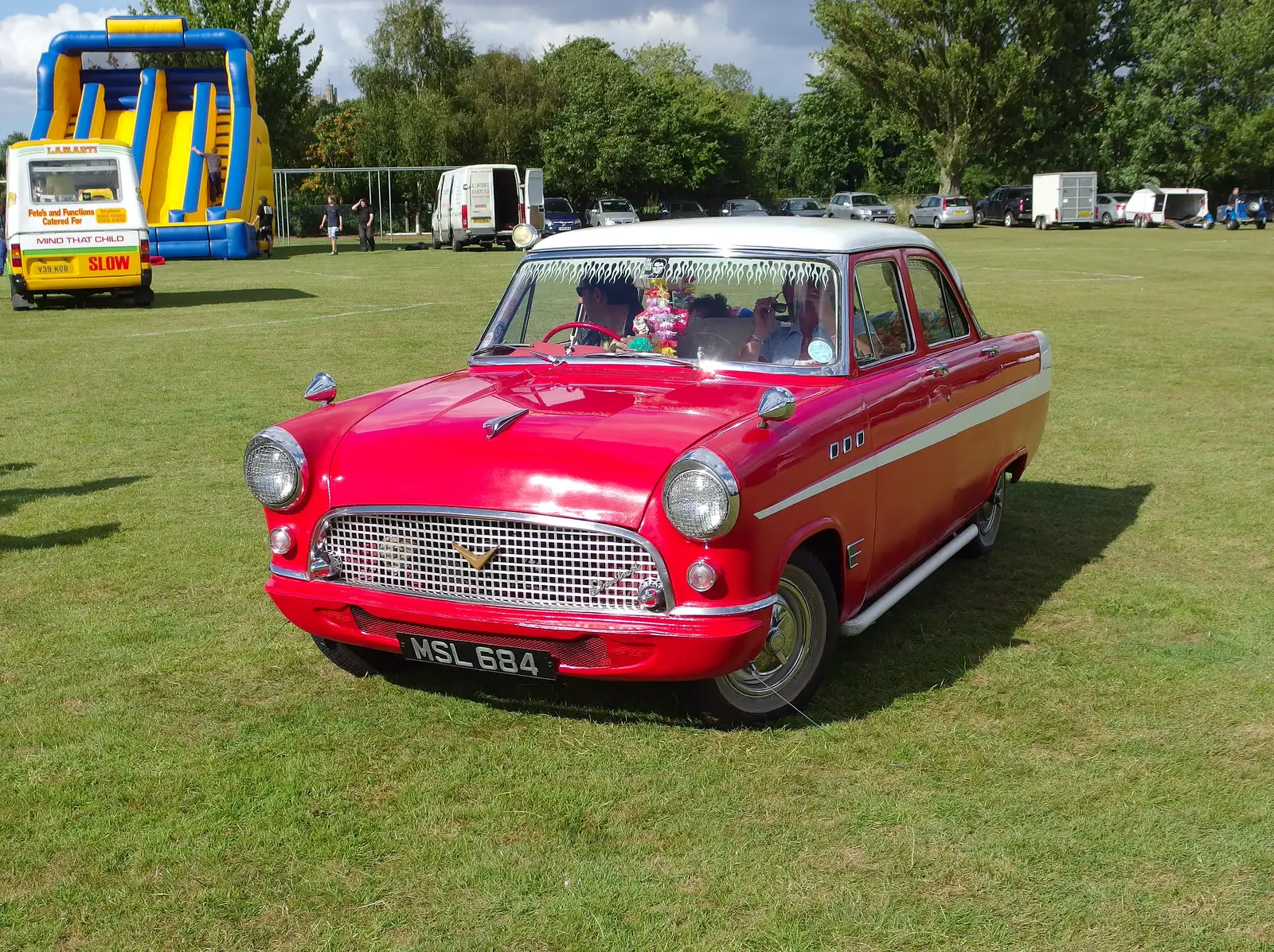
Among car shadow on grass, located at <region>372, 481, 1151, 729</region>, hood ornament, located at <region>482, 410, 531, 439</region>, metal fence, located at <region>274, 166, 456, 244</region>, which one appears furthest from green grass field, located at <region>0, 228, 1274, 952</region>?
metal fence, located at <region>274, 166, 456, 244</region>

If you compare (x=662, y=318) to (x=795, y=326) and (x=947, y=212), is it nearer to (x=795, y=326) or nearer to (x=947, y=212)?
(x=795, y=326)

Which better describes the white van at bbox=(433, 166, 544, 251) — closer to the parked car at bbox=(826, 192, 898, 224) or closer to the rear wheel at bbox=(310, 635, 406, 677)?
the parked car at bbox=(826, 192, 898, 224)

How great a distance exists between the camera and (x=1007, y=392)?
258 inches

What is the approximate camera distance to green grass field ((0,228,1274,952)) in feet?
11.1

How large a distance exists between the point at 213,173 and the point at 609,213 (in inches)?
751

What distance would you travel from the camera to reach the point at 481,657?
14.2ft

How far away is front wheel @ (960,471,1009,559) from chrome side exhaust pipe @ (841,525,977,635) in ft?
0.77

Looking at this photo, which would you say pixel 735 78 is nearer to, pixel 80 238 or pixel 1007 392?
pixel 80 238

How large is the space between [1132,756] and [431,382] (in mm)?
2980

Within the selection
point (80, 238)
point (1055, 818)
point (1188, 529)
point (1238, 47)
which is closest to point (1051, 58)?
point (1238, 47)

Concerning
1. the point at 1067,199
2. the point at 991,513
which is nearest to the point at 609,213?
the point at 1067,199

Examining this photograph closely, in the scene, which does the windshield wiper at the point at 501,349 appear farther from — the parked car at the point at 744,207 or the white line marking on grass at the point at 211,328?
the parked car at the point at 744,207

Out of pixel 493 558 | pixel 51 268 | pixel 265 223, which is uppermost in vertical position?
pixel 265 223

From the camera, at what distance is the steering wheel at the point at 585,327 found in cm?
562
